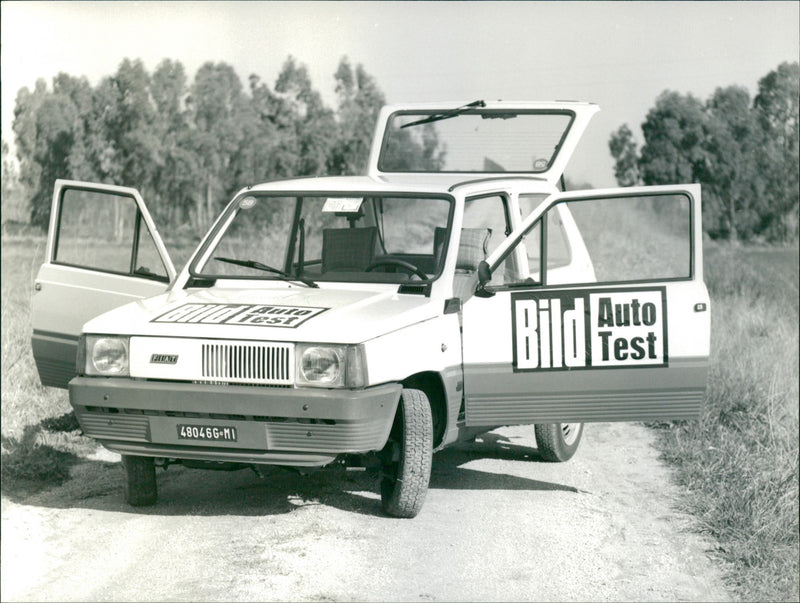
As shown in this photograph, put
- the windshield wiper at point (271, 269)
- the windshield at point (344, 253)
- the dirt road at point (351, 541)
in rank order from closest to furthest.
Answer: the dirt road at point (351, 541)
the windshield wiper at point (271, 269)
the windshield at point (344, 253)

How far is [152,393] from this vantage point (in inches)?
250

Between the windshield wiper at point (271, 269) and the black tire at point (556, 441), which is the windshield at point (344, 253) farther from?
the black tire at point (556, 441)

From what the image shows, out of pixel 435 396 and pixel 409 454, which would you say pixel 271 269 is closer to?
pixel 435 396

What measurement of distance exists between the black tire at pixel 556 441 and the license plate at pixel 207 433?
2662mm

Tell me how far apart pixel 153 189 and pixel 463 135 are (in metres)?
31.3

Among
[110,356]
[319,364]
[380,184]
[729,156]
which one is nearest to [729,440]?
[380,184]

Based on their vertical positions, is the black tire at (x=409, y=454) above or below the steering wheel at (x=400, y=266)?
below

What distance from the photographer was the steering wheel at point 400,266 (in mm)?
7223

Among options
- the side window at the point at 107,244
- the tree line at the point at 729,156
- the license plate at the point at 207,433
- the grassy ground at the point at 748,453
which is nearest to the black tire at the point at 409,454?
the license plate at the point at 207,433

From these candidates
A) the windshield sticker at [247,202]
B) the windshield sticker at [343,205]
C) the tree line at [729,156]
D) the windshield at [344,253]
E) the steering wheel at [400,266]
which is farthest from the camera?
the tree line at [729,156]

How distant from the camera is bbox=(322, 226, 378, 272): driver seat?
7.73m

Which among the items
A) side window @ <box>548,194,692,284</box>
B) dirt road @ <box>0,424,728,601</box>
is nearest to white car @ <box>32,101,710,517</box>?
dirt road @ <box>0,424,728,601</box>

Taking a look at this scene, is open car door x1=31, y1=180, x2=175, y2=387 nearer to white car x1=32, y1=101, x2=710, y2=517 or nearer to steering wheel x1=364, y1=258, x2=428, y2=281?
white car x1=32, y1=101, x2=710, y2=517

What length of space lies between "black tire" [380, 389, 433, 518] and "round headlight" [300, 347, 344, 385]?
583 mm
